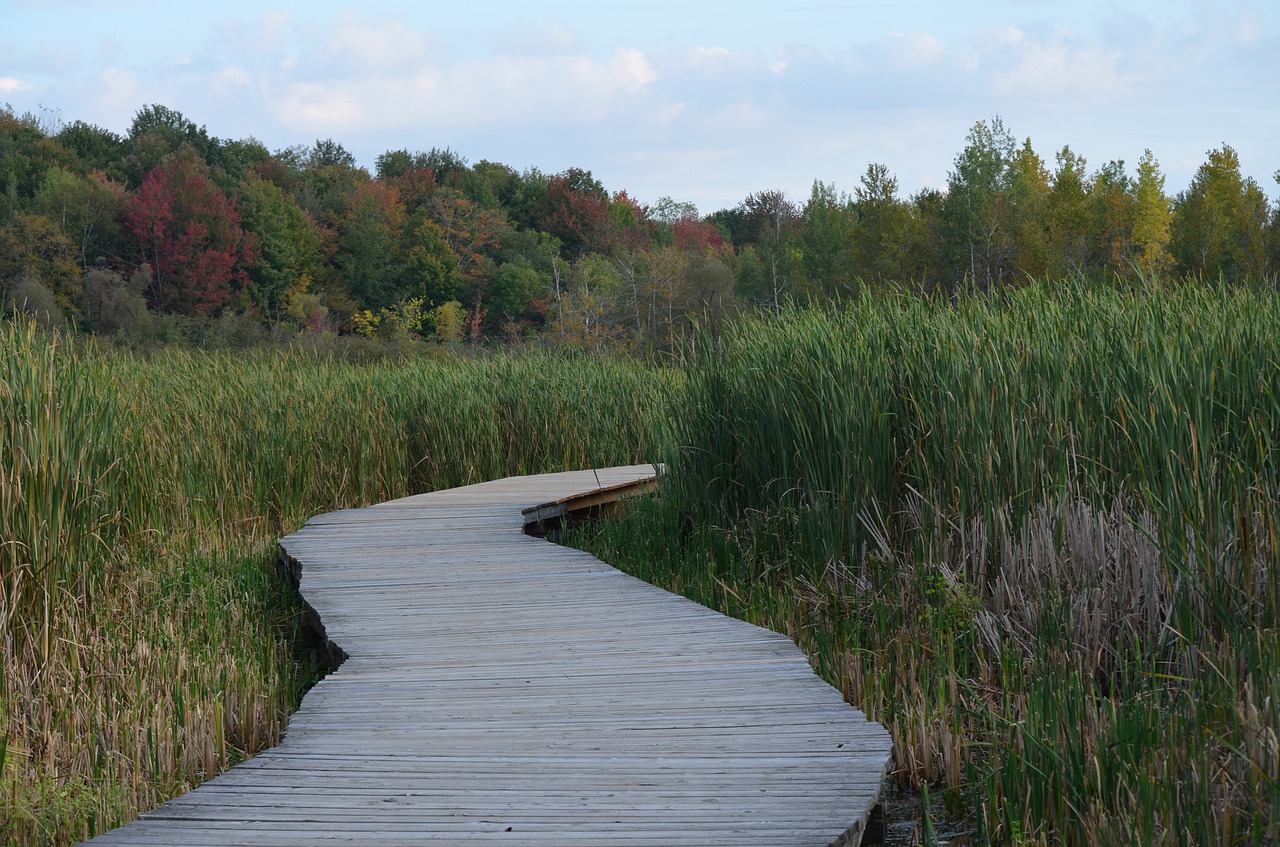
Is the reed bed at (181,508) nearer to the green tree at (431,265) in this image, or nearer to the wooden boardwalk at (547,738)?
the wooden boardwalk at (547,738)

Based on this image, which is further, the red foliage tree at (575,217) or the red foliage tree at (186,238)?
the red foliage tree at (575,217)

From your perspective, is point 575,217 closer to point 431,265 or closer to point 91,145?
point 431,265

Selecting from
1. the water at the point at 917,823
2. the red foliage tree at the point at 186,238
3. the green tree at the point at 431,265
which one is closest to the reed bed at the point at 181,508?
the water at the point at 917,823

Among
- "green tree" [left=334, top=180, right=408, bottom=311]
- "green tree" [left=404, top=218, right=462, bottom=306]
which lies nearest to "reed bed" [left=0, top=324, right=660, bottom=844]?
"green tree" [left=334, top=180, right=408, bottom=311]

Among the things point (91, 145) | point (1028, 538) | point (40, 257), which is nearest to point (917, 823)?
point (1028, 538)

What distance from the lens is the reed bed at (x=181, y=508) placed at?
11.0ft

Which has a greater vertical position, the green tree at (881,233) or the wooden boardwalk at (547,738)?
the green tree at (881,233)

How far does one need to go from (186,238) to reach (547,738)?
27.6 m

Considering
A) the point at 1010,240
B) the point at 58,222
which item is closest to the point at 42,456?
the point at 58,222

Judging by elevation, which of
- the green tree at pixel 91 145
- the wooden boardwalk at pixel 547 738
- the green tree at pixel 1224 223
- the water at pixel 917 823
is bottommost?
the water at pixel 917 823

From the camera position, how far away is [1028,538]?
3896 millimetres

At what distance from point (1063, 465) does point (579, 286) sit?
26.5 metres

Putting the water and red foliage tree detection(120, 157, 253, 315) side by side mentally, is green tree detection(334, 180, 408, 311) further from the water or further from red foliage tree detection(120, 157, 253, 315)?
the water

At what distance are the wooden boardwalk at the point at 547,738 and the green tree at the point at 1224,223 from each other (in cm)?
2854
